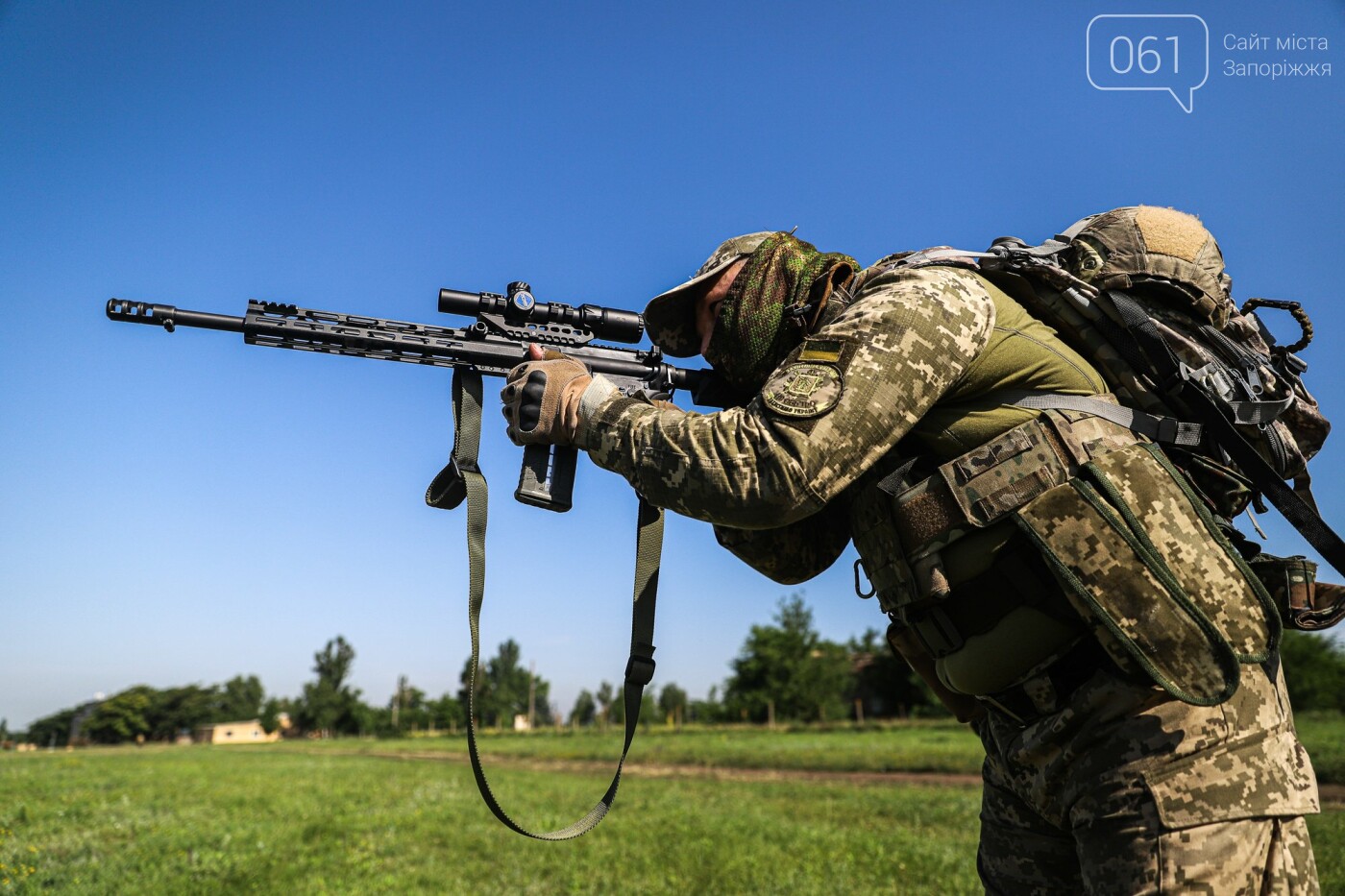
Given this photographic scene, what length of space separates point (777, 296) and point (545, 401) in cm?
87

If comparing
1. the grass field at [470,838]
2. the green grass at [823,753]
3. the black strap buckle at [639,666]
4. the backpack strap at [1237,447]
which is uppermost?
the backpack strap at [1237,447]

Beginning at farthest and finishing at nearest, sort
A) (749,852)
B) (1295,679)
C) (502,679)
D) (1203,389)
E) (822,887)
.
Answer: (502,679)
(1295,679)
(749,852)
(822,887)
(1203,389)

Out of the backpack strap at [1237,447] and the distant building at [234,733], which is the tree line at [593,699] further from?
the backpack strap at [1237,447]

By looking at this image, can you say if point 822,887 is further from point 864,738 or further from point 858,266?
point 864,738

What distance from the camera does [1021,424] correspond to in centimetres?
243

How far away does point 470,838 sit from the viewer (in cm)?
1080

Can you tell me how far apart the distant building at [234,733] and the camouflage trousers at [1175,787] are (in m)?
89.6

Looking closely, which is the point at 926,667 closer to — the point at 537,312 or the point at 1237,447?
the point at 1237,447

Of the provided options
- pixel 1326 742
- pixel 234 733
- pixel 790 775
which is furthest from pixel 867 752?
pixel 234 733

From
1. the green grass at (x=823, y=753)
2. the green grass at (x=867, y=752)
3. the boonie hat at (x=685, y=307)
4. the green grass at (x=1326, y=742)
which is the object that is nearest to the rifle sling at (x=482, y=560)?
the boonie hat at (x=685, y=307)

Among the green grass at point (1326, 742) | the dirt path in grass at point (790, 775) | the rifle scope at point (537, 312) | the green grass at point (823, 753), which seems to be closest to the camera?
the rifle scope at point (537, 312)

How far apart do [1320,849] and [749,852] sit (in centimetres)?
532

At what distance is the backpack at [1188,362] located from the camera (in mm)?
2439

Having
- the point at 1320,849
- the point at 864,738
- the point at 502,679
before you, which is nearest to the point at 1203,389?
the point at 1320,849
